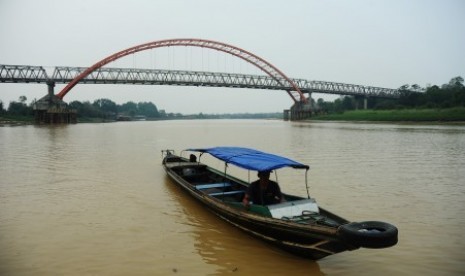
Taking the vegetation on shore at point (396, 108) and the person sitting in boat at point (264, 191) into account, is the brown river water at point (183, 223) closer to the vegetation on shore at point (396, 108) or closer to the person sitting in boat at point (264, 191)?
the person sitting in boat at point (264, 191)

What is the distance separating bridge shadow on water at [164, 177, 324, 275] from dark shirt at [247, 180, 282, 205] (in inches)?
30.7

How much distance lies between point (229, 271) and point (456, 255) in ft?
13.5

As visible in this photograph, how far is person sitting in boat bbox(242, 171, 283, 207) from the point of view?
7637 millimetres

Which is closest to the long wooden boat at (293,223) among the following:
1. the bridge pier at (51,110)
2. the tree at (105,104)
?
the bridge pier at (51,110)

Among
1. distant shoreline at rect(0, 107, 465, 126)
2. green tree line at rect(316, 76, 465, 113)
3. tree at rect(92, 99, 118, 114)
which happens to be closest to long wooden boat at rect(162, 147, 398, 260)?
distant shoreline at rect(0, 107, 465, 126)

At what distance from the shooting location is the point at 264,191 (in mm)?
7766

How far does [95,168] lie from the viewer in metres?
17.4

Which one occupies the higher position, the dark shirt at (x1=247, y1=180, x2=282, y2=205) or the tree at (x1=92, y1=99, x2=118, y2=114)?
the tree at (x1=92, y1=99, x2=118, y2=114)

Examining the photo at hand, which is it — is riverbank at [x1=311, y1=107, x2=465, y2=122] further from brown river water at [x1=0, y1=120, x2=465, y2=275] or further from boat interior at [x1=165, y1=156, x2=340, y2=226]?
boat interior at [x1=165, y1=156, x2=340, y2=226]

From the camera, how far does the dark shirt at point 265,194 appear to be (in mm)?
7703

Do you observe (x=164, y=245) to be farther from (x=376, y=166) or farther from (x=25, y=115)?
(x=25, y=115)

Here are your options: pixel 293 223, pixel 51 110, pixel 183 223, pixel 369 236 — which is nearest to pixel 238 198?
pixel 183 223

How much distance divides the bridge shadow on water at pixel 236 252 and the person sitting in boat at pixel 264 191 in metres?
0.79

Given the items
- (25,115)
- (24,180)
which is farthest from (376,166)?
(25,115)
